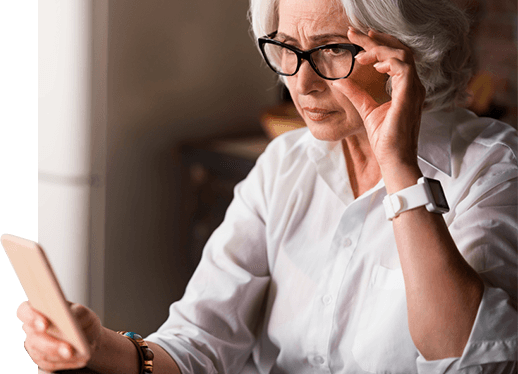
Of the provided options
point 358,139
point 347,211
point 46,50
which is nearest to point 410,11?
point 358,139

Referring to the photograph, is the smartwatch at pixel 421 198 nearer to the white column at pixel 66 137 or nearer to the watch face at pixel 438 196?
the watch face at pixel 438 196

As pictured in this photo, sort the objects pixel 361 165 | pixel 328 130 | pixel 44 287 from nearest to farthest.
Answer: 1. pixel 44 287
2. pixel 328 130
3. pixel 361 165

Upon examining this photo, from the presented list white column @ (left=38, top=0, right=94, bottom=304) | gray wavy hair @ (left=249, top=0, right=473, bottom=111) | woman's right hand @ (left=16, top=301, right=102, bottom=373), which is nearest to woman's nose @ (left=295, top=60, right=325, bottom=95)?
gray wavy hair @ (left=249, top=0, right=473, bottom=111)

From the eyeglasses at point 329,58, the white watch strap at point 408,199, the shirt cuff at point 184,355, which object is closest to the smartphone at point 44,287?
the shirt cuff at point 184,355

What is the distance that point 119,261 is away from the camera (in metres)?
1.83

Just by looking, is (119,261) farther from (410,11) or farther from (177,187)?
(410,11)

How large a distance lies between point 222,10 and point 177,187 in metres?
0.70

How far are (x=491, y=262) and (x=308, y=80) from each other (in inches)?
18.0

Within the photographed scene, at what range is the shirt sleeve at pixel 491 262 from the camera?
0.83 m

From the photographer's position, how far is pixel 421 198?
82 cm

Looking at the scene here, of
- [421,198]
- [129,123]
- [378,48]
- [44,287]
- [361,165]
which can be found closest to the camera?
[44,287]

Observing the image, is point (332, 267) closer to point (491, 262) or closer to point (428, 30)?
point (491, 262)

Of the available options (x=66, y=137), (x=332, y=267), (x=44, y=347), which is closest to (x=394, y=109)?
(x=332, y=267)

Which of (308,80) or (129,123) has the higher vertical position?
(308,80)
